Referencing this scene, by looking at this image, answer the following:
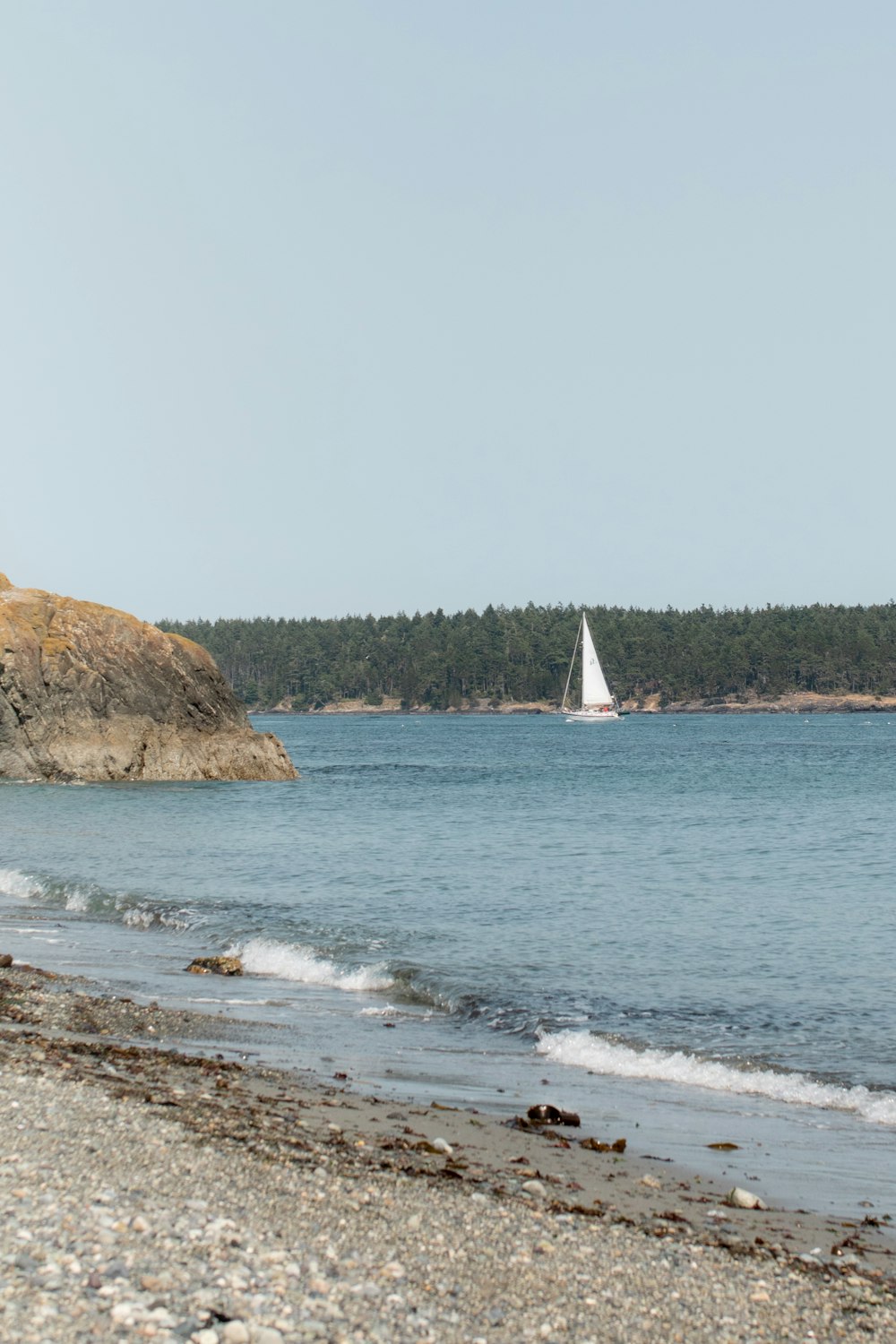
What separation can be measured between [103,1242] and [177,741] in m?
52.3

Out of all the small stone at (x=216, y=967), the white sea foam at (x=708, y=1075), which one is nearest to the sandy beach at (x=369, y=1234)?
the white sea foam at (x=708, y=1075)

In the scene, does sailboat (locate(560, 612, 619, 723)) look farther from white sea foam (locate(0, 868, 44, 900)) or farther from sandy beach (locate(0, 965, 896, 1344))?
sandy beach (locate(0, 965, 896, 1344))

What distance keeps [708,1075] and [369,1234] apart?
6.79 meters

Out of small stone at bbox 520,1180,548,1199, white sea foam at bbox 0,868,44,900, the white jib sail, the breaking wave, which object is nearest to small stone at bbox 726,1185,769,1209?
small stone at bbox 520,1180,548,1199

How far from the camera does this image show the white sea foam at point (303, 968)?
18328mm

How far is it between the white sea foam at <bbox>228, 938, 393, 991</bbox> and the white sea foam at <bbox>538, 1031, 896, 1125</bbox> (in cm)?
415

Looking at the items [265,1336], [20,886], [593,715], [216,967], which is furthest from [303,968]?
[593,715]

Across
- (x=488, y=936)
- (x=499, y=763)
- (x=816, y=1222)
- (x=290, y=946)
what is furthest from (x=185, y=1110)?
(x=499, y=763)

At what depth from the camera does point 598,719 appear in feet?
528

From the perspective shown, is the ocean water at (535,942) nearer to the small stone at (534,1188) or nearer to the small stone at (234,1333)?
the small stone at (534,1188)

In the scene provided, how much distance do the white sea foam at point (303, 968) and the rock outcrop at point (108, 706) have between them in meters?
37.9

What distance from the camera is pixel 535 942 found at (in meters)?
21.0

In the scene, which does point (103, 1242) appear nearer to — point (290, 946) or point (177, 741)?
point (290, 946)

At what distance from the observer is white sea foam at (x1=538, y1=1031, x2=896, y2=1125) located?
12.4 metres
